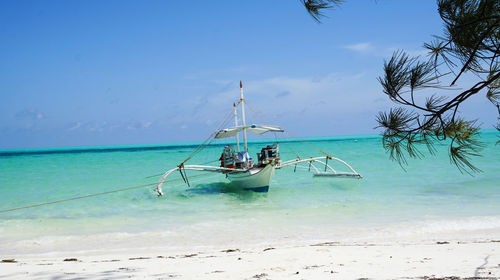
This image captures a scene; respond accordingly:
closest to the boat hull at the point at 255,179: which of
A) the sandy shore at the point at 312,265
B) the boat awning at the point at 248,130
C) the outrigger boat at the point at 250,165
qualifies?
the outrigger boat at the point at 250,165

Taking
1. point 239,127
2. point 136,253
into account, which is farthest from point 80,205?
point 136,253

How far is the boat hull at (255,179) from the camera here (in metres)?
14.3

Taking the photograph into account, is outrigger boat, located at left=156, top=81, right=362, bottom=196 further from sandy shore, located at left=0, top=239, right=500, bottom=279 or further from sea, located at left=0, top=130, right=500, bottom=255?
sandy shore, located at left=0, top=239, right=500, bottom=279

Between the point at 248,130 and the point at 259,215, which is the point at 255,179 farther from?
the point at 259,215

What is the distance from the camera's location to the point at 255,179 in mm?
14523

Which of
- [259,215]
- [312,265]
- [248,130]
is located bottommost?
[259,215]

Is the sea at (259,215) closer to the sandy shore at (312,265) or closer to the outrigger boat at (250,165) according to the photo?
the outrigger boat at (250,165)

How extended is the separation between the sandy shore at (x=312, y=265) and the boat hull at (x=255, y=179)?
327 inches

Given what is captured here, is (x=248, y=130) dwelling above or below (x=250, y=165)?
above

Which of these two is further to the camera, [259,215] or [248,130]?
[248,130]

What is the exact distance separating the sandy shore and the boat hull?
327 inches

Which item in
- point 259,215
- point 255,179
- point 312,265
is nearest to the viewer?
point 312,265

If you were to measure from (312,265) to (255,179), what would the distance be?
32.5 feet

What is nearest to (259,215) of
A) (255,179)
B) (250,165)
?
(255,179)
